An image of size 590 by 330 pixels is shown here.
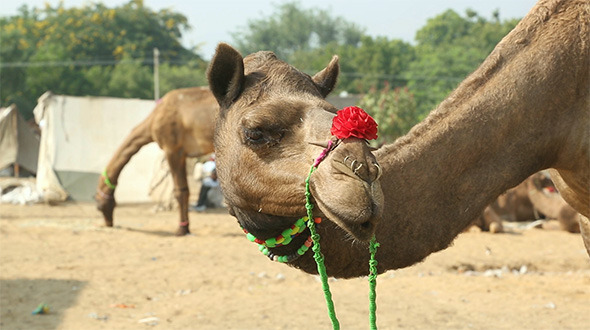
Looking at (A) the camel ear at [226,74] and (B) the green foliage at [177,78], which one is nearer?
(A) the camel ear at [226,74]

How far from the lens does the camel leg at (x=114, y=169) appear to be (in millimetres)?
12664

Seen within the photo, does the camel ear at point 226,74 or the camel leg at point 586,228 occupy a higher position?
the camel ear at point 226,74

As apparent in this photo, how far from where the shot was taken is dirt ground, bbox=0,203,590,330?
6.43 meters

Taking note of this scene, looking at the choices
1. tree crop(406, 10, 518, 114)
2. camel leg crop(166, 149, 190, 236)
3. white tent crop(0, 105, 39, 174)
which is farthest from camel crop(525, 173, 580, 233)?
tree crop(406, 10, 518, 114)

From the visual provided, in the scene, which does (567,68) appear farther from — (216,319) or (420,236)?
(216,319)

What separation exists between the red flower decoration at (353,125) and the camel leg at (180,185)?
973cm

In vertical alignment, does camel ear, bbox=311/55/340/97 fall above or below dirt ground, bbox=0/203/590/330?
above

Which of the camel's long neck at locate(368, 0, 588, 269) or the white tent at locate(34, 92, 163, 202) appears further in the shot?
the white tent at locate(34, 92, 163, 202)

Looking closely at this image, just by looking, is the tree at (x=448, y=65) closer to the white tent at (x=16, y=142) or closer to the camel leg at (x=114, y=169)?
the white tent at (x=16, y=142)

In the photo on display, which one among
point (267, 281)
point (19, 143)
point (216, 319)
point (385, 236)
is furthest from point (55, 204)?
point (385, 236)

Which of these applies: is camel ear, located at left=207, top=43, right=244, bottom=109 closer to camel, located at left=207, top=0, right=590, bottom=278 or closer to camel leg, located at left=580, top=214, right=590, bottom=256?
camel, located at left=207, top=0, right=590, bottom=278

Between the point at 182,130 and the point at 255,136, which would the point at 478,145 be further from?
the point at 182,130

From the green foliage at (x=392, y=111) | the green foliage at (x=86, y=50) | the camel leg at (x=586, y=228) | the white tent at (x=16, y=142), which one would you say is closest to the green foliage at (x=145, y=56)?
the green foliage at (x=86, y=50)

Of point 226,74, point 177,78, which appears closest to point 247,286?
point 226,74
